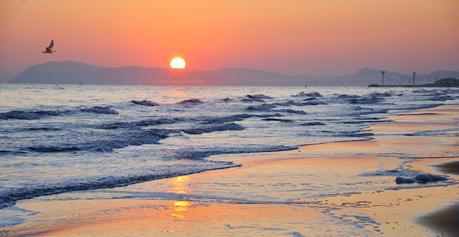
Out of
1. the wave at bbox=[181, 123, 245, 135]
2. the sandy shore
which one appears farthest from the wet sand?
the wave at bbox=[181, 123, 245, 135]

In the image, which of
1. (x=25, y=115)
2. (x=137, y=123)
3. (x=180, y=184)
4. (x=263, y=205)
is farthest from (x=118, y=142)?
(x=25, y=115)

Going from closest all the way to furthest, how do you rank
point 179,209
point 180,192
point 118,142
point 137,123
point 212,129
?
point 179,209, point 180,192, point 118,142, point 212,129, point 137,123

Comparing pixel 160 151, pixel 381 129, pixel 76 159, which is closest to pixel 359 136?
pixel 381 129

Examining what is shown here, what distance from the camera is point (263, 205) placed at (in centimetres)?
1133

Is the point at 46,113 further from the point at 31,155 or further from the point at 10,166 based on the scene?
the point at 10,166

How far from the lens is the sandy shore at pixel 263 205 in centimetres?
947

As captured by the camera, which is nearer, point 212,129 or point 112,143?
point 112,143

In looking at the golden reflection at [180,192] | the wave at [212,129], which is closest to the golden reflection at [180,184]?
the golden reflection at [180,192]

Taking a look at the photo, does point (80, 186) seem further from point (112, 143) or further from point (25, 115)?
point (25, 115)

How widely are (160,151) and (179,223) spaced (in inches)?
437

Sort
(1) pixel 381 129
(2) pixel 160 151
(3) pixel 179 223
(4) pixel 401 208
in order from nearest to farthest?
(3) pixel 179 223
(4) pixel 401 208
(2) pixel 160 151
(1) pixel 381 129

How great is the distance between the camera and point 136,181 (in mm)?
14141

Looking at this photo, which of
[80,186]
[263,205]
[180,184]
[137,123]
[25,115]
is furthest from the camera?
[25,115]

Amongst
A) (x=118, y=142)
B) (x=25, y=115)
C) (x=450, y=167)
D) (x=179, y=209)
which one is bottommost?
(x=25, y=115)
